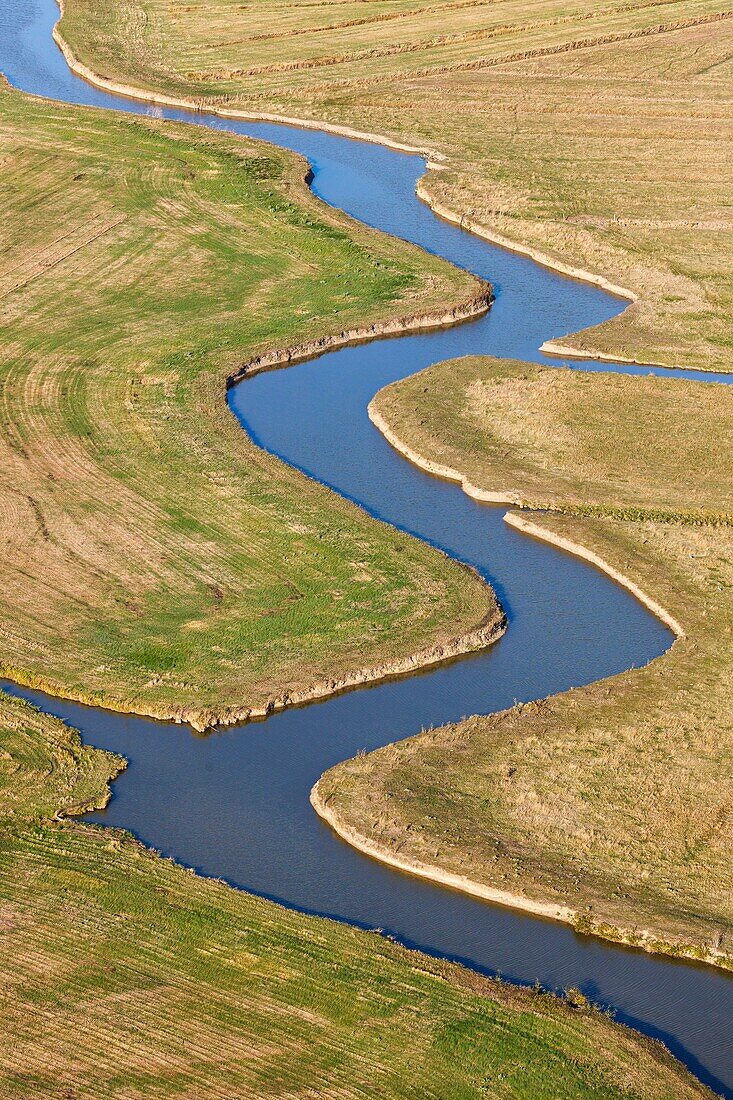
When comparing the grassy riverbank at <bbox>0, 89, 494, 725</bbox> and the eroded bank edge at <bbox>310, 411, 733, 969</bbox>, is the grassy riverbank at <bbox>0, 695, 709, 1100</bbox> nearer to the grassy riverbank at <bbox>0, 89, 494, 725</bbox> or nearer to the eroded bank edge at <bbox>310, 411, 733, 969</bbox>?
the eroded bank edge at <bbox>310, 411, 733, 969</bbox>

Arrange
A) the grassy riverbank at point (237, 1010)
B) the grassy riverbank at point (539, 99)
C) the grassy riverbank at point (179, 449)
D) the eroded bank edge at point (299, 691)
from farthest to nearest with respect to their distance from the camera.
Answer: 1. the grassy riverbank at point (539, 99)
2. the grassy riverbank at point (179, 449)
3. the eroded bank edge at point (299, 691)
4. the grassy riverbank at point (237, 1010)

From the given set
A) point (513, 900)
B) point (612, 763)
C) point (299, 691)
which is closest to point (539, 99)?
point (299, 691)

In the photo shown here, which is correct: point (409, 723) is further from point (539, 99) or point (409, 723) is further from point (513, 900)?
point (539, 99)

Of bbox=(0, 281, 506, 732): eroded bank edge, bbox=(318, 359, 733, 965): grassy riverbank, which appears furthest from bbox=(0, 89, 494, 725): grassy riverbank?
bbox=(318, 359, 733, 965): grassy riverbank

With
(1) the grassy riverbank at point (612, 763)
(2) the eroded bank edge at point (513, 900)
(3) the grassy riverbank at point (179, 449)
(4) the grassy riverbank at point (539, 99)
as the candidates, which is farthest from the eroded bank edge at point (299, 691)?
(4) the grassy riverbank at point (539, 99)

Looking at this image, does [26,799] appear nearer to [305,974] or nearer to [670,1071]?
[305,974]

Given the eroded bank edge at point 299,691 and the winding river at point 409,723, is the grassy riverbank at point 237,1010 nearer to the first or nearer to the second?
the winding river at point 409,723

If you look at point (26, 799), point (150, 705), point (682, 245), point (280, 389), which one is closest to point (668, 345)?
point (682, 245)
